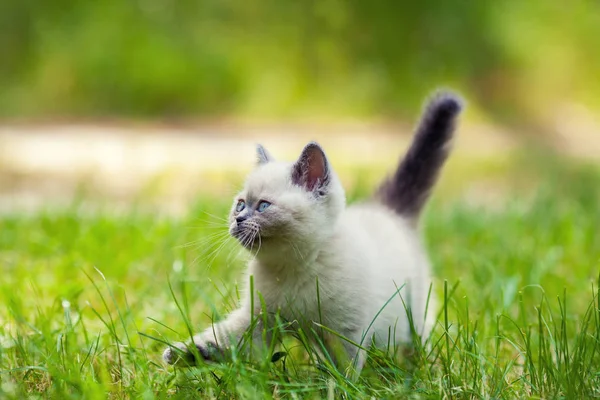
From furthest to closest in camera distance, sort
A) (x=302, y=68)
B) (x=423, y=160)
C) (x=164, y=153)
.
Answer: (x=302, y=68)
(x=164, y=153)
(x=423, y=160)

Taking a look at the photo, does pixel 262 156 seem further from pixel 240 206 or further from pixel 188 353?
pixel 188 353

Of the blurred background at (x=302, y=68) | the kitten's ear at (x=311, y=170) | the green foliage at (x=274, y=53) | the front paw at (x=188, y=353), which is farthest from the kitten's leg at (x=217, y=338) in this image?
the green foliage at (x=274, y=53)

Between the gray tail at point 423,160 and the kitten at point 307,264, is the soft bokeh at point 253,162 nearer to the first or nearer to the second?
the kitten at point 307,264

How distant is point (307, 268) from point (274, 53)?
782 centimetres

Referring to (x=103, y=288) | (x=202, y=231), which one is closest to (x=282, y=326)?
(x=103, y=288)

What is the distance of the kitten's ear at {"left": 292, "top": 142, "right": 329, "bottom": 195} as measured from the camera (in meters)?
1.94

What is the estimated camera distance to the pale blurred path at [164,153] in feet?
18.6

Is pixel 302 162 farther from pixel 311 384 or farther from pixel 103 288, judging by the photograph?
pixel 103 288

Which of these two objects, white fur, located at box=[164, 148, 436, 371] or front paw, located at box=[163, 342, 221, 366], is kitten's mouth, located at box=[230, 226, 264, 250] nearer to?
white fur, located at box=[164, 148, 436, 371]

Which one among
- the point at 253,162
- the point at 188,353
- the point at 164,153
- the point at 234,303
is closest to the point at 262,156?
the point at 253,162

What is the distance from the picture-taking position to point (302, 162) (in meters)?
1.95

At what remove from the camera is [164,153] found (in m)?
7.39

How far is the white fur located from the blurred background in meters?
6.38

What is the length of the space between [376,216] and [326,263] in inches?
22.0
